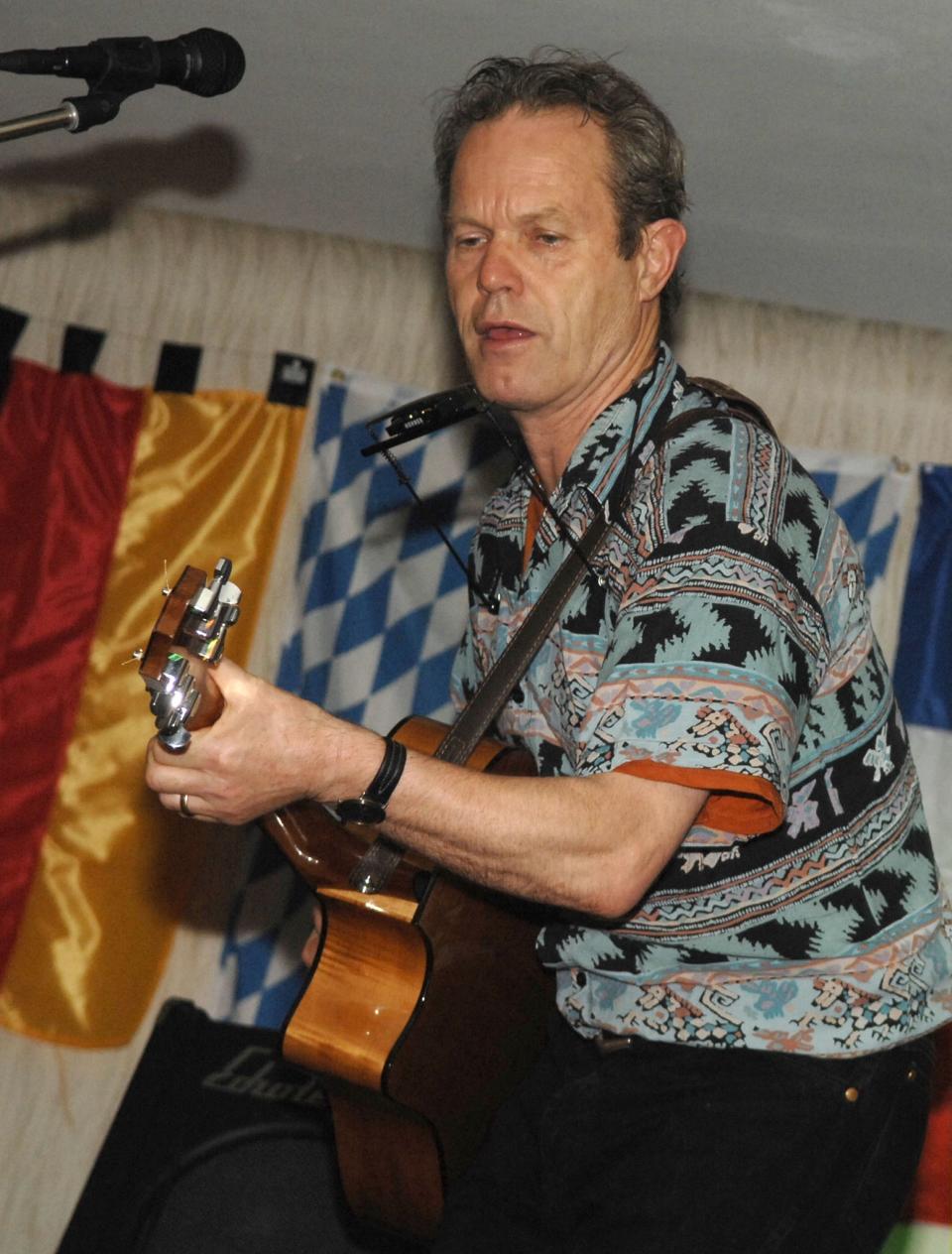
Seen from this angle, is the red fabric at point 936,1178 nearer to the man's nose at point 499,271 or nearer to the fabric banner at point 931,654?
the fabric banner at point 931,654

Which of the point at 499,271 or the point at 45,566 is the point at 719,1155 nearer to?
the point at 499,271

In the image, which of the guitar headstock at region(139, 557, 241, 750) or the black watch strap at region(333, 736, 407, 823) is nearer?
the guitar headstock at region(139, 557, 241, 750)

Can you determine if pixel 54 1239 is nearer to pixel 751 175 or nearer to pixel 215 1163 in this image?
pixel 215 1163

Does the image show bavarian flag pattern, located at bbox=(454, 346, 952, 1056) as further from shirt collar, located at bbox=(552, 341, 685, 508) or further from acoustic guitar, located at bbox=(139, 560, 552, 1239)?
acoustic guitar, located at bbox=(139, 560, 552, 1239)

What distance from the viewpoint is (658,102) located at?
2.71 meters

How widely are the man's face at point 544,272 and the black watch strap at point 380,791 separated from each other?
0.61 meters

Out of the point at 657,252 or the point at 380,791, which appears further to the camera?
the point at 657,252

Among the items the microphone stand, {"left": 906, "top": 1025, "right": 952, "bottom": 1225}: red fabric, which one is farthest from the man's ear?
{"left": 906, "top": 1025, "right": 952, "bottom": 1225}: red fabric

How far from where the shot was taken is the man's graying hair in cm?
193

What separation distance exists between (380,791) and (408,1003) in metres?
0.60

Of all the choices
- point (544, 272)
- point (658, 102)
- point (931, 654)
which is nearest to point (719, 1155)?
point (544, 272)

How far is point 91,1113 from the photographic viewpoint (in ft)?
11.7

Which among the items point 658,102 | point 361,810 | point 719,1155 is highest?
point 658,102

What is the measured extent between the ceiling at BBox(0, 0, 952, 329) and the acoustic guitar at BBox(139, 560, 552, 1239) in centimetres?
119
